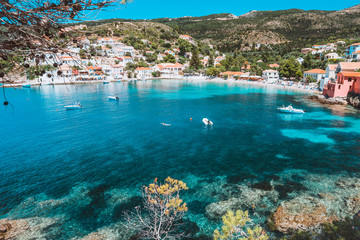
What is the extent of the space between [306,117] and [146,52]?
129 meters

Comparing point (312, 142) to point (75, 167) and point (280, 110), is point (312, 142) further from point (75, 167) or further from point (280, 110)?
point (75, 167)

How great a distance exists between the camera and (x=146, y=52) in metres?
146

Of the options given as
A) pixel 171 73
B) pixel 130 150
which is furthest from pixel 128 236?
pixel 171 73

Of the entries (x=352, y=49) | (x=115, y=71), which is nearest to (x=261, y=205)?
(x=352, y=49)

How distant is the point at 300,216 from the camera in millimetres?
12766

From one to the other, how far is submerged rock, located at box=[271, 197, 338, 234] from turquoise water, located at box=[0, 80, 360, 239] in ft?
2.67

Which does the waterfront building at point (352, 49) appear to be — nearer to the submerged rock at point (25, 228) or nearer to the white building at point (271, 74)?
the white building at point (271, 74)

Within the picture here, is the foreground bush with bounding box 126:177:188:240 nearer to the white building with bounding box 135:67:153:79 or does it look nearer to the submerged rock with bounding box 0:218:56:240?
the submerged rock with bounding box 0:218:56:240

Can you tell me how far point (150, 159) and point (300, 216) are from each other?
1440 cm

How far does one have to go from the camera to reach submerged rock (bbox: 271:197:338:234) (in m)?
12.1

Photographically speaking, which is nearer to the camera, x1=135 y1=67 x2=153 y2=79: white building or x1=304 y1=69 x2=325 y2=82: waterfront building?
x1=304 y1=69 x2=325 y2=82: waterfront building

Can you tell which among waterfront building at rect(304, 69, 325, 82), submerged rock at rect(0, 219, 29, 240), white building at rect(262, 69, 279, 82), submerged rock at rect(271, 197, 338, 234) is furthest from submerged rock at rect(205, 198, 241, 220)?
white building at rect(262, 69, 279, 82)

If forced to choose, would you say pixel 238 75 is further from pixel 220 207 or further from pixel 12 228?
pixel 12 228

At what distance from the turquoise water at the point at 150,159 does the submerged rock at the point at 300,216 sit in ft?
2.67
